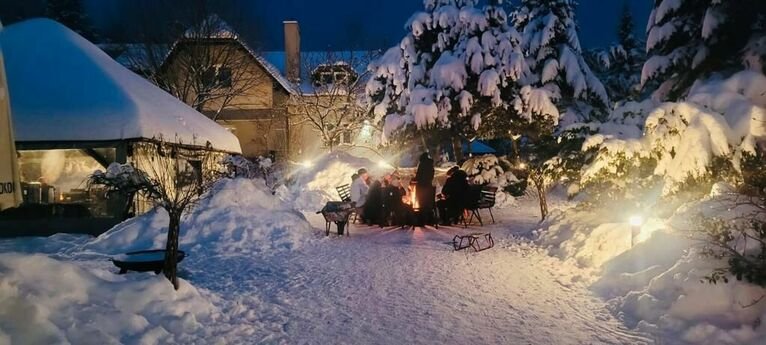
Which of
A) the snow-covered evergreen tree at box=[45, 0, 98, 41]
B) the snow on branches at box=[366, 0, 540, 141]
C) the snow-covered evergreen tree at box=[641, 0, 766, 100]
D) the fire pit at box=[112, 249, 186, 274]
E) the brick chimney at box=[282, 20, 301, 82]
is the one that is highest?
the snow-covered evergreen tree at box=[45, 0, 98, 41]

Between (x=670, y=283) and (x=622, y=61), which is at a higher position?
(x=622, y=61)

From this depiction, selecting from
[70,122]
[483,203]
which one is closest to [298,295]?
[483,203]

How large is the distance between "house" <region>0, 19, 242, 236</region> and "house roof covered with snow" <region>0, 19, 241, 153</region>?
0.02 m

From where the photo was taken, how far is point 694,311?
5457 millimetres

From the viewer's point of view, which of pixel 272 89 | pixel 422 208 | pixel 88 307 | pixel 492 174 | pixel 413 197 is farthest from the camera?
pixel 272 89

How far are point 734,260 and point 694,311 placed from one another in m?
0.65

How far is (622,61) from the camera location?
3362 cm

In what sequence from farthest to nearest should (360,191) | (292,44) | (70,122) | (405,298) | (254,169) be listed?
(292,44), (254,169), (360,191), (70,122), (405,298)

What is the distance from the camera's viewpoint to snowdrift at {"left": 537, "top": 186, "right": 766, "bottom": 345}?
5.18 m

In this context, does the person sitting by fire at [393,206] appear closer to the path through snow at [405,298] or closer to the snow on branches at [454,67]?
the path through snow at [405,298]

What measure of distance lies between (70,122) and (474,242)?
1044 cm

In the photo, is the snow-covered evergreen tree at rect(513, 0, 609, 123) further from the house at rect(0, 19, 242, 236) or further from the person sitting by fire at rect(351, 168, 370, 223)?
the house at rect(0, 19, 242, 236)

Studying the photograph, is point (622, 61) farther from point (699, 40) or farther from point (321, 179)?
point (699, 40)

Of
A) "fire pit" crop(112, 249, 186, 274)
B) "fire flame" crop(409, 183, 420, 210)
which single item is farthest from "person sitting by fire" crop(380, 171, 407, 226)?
"fire pit" crop(112, 249, 186, 274)
